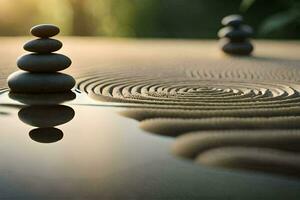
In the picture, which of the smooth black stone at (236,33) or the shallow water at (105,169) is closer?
the shallow water at (105,169)

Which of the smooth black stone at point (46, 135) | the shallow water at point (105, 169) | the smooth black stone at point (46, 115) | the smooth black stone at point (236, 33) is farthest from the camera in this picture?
the smooth black stone at point (236, 33)

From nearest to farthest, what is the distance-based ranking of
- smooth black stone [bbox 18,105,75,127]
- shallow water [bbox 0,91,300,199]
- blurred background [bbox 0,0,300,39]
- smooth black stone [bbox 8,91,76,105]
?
1. shallow water [bbox 0,91,300,199]
2. smooth black stone [bbox 18,105,75,127]
3. smooth black stone [bbox 8,91,76,105]
4. blurred background [bbox 0,0,300,39]

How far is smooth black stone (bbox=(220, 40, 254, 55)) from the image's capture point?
357 centimetres

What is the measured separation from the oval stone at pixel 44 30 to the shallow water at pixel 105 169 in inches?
20.6

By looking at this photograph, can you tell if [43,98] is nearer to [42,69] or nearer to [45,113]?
[42,69]

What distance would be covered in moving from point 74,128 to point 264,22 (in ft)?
18.0

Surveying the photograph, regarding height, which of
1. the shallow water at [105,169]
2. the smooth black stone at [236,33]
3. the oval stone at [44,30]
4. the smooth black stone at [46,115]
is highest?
the smooth black stone at [236,33]

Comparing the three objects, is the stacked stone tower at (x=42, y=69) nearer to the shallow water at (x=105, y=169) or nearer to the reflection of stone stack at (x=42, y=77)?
the reflection of stone stack at (x=42, y=77)

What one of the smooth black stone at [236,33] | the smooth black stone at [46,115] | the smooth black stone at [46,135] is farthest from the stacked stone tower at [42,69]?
the smooth black stone at [236,33]

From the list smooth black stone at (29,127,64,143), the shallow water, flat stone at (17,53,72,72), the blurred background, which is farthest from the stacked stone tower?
the blurred background

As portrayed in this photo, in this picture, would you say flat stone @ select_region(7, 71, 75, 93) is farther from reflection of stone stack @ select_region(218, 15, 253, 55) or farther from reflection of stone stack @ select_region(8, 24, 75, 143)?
reflection of stone stack @ select_region(218, 15, 253, 55)

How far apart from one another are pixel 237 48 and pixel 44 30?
1994 mm

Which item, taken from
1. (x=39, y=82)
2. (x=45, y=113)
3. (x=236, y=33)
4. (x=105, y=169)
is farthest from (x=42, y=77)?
(x=236, y=33)

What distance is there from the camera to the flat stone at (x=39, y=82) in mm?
1778
